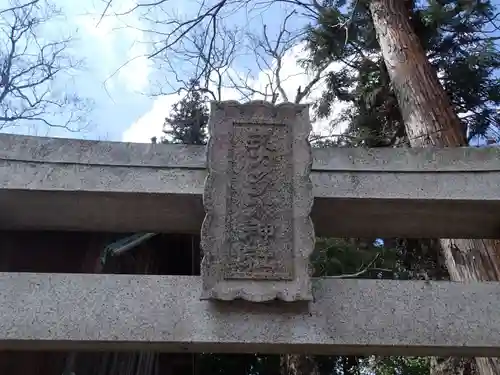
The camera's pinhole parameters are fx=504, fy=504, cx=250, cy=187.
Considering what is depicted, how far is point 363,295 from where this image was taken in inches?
112

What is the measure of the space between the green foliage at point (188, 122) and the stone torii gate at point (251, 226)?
8.28m

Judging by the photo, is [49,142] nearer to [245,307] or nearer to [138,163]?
[138,163]

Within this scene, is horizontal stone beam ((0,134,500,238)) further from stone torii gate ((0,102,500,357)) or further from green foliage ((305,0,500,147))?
green foliage ((305,0,500,147))

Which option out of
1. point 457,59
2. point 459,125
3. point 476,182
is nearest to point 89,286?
point 476,182

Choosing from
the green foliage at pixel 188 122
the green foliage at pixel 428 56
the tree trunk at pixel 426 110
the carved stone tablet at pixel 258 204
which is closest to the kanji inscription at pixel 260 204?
the carved stone tablet at pixel 258 204

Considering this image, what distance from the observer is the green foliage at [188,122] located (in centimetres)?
1172

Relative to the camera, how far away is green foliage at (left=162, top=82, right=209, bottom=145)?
1172 cm

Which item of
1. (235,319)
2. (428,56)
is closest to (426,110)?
(428,56)

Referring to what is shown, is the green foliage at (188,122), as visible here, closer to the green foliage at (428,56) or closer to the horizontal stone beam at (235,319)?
the green foliage at (428,56)

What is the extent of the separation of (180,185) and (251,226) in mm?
520

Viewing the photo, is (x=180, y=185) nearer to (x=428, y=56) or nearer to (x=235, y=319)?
(x=235, y=319)

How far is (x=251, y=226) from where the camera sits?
2.94 metres

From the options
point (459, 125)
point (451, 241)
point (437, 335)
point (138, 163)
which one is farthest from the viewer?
point (459, 125)

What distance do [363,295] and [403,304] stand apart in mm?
225
